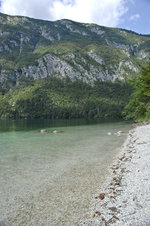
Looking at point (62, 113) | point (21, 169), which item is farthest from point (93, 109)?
point (21, 169)

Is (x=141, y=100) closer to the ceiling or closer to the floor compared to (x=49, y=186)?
closer to the ceiling

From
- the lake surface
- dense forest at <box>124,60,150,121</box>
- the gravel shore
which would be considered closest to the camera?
the gravel shore

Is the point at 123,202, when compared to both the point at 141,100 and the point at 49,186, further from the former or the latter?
the point at 141,100

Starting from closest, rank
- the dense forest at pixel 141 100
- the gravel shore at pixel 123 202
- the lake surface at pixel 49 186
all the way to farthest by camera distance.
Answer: the gravel shore at pixel 123 202 < the lake surface at pixel 49 186 < the dense forest at pixel 141 100

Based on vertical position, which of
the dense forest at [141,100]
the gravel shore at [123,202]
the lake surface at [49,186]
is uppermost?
the dense forest at [141,100]

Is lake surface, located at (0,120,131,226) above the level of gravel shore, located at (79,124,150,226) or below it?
below

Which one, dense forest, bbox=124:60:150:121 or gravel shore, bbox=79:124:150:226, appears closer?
gravel shore, bbox=79:124:150:226

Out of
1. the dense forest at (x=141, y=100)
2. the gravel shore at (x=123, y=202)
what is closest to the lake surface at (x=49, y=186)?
the gravel shore at (x=123, y=202)

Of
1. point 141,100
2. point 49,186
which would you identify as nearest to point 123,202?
point 49,186

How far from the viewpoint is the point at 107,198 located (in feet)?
Result: 38.5

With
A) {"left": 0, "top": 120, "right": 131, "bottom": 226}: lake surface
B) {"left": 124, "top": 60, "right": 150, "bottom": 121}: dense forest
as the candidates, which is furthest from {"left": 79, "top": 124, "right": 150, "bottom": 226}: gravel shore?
{"left": 124, "top": 60, "right": 150, "bottom": 121}: dense forest

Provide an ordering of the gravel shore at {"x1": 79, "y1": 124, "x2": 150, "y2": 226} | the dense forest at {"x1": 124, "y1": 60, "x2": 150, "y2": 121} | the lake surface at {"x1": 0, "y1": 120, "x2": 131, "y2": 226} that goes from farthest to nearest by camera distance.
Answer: the dense forest at {"x1": 124, "y1": 60, "x2": 150, "y2": 121}
the lake surface at {"x1": 0, "y1": 120, "x2": 131, "y2": 226}
the gravel shore at {"x1": 79, "y1": 124, "x2": 150, "y2": 226}

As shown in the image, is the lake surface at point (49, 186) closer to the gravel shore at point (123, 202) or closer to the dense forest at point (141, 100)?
the gravel shore at point (123, 202)

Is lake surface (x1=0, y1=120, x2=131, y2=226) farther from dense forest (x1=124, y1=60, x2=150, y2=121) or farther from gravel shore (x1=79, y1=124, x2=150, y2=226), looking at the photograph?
dense forest (x1=124, y1=60, x2=150, y2=121)
